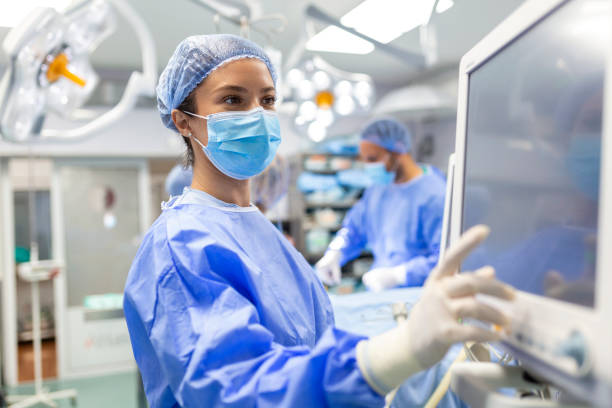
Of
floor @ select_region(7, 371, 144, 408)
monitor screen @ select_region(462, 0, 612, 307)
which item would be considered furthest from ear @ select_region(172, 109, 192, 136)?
floor @ select_region(7, 371, 144, 408)

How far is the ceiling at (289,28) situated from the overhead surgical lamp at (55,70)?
0.78 meters

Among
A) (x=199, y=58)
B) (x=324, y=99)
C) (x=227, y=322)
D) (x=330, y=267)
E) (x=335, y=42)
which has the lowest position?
(x=330, y=267)

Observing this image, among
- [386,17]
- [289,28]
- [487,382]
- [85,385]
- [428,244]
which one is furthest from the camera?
[85,385]

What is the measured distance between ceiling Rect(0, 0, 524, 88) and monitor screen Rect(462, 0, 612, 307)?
1.78m

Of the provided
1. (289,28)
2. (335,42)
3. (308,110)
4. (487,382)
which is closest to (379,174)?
(308,110)

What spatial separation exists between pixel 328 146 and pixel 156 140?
1888 millimetres

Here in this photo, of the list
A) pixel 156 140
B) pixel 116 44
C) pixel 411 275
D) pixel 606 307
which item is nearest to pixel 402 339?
pixel 606 307

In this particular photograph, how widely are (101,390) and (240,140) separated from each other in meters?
3.86

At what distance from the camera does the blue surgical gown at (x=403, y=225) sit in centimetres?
254

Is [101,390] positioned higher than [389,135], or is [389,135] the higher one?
[389,135]

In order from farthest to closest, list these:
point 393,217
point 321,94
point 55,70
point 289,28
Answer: point 289,28
point 321,94
point 393,217
point 55,70

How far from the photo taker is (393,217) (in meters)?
2.75

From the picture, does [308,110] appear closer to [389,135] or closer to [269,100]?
[389,135]

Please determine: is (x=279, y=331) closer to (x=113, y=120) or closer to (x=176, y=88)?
(x=176, y=88)
